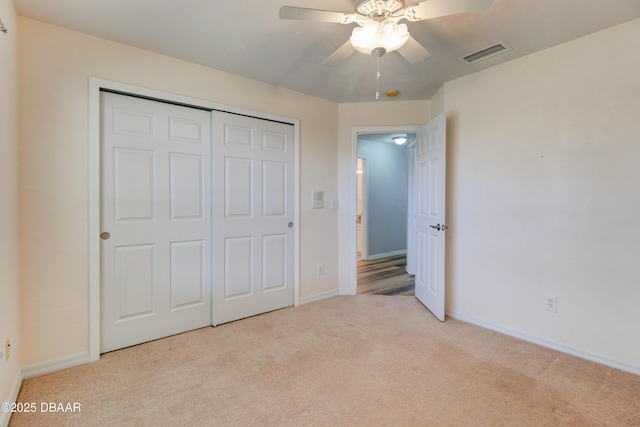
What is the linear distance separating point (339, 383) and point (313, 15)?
6.91 feet

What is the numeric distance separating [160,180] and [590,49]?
3418 millimetres

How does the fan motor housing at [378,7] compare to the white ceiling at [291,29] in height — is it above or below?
below

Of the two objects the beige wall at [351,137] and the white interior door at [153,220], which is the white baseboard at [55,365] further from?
the beige wall at [351,137]

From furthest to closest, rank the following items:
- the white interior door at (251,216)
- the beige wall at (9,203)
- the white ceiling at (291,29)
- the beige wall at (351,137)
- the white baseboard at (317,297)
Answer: the beige wall at (351,137), the white baseboard at (317,297), the white interior door at (251,216), the white ceiling at (291,29), the beige wall at (9,203)

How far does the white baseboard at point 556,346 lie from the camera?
2047 millimetres

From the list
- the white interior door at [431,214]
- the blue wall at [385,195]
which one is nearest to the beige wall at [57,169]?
the white interior door at [431,214]

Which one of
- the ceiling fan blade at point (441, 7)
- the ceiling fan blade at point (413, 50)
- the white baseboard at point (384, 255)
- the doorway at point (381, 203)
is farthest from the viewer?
the white baseboard at point (384, 255)

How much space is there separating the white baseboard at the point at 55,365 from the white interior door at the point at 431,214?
2936 millimetres

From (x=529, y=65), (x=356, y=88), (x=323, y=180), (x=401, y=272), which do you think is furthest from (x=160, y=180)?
(x=401, y=272)

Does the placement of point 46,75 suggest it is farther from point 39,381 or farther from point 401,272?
point 401,272

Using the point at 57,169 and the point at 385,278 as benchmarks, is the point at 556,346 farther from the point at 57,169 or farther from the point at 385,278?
the point at 57,169

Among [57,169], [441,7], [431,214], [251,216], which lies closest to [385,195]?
[431,214]

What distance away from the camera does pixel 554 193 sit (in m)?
2.35

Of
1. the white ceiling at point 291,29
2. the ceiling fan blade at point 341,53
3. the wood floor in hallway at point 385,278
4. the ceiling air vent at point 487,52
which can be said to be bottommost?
the wood floor in hallway at point 385,278
